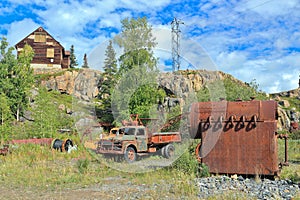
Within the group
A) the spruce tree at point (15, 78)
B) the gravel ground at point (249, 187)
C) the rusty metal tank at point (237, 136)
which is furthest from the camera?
the spruce tree at point (15, 78)

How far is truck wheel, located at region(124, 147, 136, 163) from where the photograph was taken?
13414 mm

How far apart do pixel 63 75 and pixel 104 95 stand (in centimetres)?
1659

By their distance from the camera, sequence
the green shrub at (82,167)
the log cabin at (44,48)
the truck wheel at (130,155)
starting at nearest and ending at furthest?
the green shrub at (82,167) → the truck wheel at (130,155) → the log cabin at (44,48)

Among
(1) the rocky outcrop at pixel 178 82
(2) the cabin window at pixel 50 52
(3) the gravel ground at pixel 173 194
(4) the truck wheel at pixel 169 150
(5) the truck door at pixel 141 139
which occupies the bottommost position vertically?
(3) the gravel ground at pixel 173 194

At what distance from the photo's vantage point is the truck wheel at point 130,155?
44.0 feet

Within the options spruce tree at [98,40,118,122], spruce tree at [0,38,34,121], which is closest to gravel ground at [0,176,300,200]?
spruce tree at [98,40,118,122]

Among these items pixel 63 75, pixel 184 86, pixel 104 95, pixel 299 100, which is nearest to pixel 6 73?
pixel 104 95

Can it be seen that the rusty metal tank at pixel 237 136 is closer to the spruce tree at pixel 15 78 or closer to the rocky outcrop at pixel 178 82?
the rocky outcrop at pixel 178 82

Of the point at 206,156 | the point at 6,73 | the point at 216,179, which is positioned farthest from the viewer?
the point at 6,73

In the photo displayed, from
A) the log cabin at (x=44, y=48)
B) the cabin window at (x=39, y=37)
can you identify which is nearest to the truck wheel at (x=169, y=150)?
the log cabin at (x=44, y=48)

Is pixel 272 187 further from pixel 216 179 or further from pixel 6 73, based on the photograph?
pixel 6 73

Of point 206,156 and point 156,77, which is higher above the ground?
point 156,77

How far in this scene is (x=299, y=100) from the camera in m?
79.4

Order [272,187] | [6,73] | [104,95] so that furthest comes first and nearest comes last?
[104,95] → [6,73] → [272,187]
